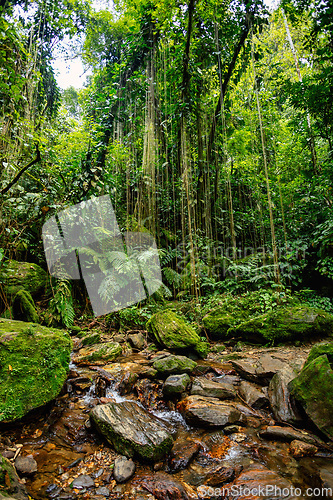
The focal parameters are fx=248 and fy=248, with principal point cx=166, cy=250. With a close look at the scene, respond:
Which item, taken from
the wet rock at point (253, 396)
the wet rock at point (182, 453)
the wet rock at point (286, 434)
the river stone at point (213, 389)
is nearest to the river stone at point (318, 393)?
the wet rock at point (286, 434)

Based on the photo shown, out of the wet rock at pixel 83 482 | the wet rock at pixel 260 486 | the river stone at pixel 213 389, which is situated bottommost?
the river stone at pixel 213 389

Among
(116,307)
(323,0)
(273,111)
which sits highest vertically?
(273,111)

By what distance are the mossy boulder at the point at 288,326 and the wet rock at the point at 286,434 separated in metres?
2.33

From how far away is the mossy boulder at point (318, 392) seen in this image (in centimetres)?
212

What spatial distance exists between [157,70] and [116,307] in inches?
268

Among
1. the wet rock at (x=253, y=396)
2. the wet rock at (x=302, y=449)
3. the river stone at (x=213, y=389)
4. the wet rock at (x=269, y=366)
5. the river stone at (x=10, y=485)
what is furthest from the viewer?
the wet rock at (x=269, y=366)

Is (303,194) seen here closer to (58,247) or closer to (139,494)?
(58,247)

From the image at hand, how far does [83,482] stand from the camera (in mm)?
1750

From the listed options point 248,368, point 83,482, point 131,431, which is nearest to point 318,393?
point 248,368

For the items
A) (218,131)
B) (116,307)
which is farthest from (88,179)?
(218,131)

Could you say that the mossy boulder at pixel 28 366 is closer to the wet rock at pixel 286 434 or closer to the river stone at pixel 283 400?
the wet rock at pixel 286 434

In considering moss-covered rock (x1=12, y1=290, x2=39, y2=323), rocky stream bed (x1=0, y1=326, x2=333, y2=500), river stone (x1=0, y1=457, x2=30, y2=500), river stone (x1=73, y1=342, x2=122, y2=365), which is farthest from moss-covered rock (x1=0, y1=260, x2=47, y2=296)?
river stone (x1=0, y1=457, x2=30, y2=500)

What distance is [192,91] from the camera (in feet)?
20.2

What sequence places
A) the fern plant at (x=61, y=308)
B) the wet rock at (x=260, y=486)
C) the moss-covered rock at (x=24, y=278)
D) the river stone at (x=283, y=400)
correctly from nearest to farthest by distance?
the wet rock at (x=260, y=486) → the river stone at (x=283, y=400) → the moss-covered rock at (x=24, y=278) → the fern plant at (x=61, y=308)
